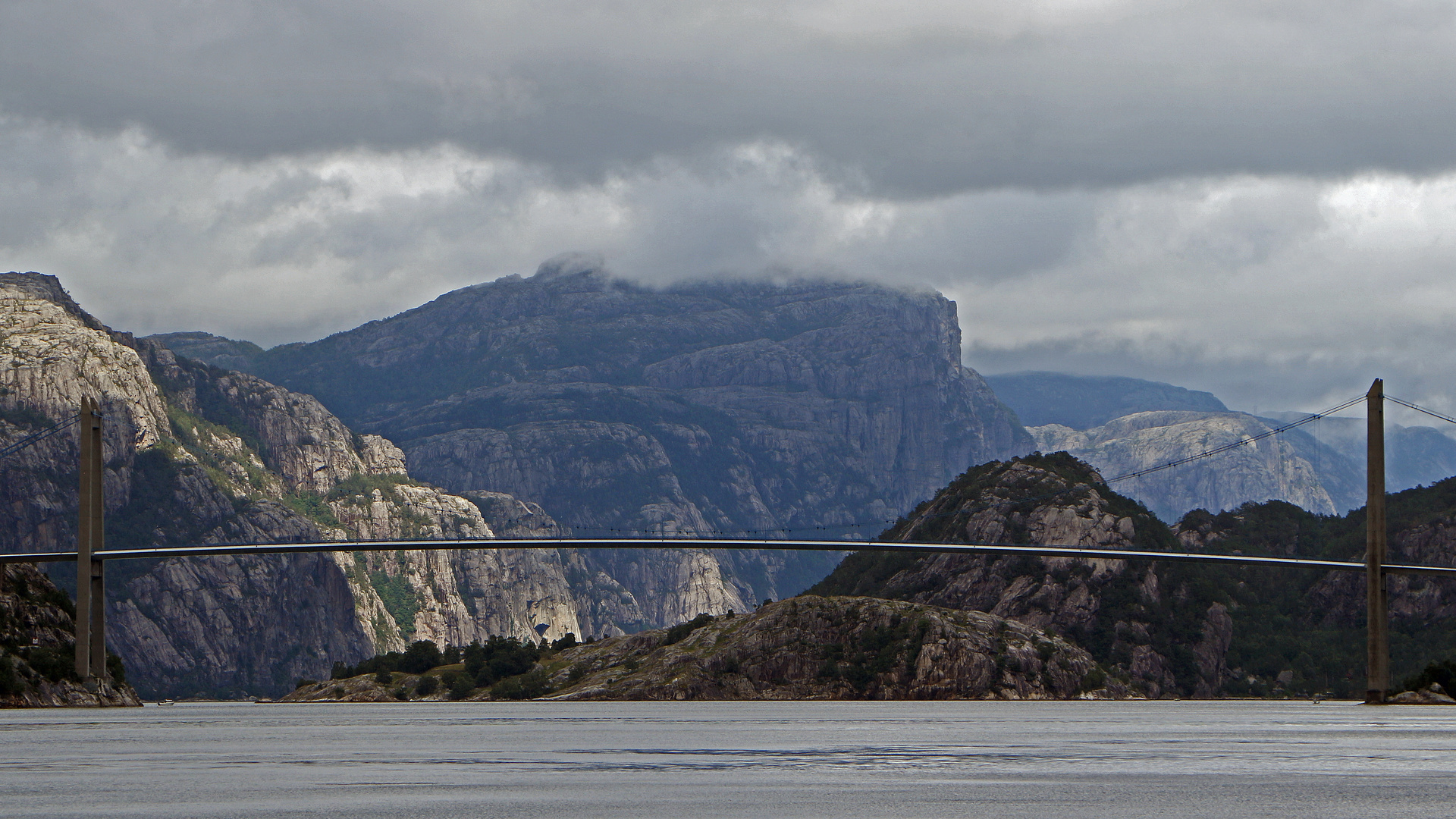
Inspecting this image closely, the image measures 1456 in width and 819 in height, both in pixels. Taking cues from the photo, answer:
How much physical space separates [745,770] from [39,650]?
85.5 m

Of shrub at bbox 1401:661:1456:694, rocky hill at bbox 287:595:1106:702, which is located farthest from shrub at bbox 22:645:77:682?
shrub at bbox 1401:661:1456:694

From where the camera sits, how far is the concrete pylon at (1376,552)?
10019 centimetres

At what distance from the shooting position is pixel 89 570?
347ft

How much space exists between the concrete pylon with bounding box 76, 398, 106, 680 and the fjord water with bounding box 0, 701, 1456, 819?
1312cm

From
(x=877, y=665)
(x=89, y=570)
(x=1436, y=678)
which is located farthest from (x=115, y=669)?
(x=1436, y=678)

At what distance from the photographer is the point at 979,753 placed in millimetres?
57000

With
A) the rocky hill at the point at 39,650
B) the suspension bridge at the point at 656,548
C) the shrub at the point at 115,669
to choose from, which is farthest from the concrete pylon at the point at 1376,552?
the shrub at the point at 115,669

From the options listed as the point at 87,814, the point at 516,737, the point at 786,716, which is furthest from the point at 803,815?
the point at 786,716

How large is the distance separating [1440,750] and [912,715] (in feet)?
201

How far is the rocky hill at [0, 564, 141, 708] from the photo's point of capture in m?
110

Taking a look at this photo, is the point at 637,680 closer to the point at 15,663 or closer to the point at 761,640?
the point at 761,640

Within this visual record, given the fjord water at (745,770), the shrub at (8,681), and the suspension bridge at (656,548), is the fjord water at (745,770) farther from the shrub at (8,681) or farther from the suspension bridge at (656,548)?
the shrub at (8,681)

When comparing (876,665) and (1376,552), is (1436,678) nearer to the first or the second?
(1376,552)

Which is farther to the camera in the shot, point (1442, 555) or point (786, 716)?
point (1442, 555)
